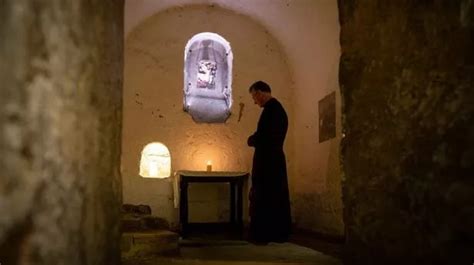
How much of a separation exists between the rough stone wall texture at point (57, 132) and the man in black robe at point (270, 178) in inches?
108

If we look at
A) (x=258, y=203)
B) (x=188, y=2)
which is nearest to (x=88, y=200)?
(x=258, y=203)

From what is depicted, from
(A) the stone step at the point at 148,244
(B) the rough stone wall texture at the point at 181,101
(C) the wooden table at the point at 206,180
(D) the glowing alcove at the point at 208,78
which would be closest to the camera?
(A) the stone step at the point at 148,244

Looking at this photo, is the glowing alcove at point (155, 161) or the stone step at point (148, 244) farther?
the glowing alcove at point (155, 161)

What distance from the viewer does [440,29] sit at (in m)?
1.49

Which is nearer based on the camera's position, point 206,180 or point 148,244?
point 148,244

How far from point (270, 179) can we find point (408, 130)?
273cm

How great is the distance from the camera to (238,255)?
3227 mm

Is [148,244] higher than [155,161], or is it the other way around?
[155,161]

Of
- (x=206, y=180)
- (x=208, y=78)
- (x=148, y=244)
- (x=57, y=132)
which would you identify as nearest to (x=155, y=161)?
(x=206, y=180)

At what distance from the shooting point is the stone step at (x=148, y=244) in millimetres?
3018

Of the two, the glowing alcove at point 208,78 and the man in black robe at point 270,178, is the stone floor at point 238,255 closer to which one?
the man in black robe at point 270,178

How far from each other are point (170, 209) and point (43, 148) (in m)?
5.01

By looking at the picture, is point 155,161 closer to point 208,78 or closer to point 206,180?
point 206,180

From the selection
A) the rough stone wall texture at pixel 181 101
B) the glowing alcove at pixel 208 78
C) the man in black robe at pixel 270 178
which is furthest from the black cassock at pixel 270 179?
the glowing alcove at pixel 208 78
